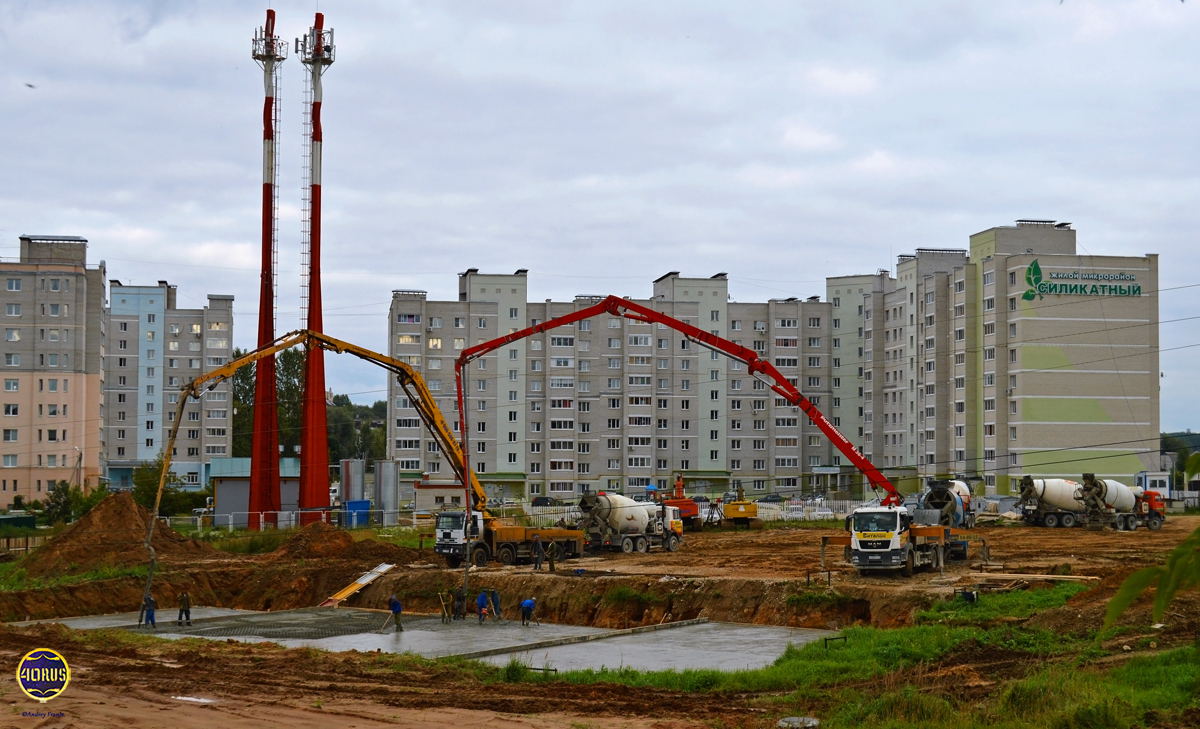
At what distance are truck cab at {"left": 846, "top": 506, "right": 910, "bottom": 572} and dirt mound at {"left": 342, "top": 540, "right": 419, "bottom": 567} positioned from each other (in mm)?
19706

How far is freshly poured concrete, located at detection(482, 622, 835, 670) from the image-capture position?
25.0m

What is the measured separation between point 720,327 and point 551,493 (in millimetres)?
23086

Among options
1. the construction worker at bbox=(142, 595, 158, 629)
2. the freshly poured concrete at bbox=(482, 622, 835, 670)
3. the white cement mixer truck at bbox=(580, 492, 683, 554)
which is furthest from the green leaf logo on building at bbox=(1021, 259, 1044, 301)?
the construction worker at bbox=(142, 595, 158, 629)

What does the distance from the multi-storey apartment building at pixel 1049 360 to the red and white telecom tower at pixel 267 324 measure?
51103mm

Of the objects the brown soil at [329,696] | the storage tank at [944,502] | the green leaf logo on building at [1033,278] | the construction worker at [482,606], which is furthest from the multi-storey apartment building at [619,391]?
the brown soil at [329,696]

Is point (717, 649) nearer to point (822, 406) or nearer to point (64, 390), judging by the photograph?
point (64, 390)

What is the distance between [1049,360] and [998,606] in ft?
213

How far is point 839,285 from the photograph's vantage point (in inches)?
4427

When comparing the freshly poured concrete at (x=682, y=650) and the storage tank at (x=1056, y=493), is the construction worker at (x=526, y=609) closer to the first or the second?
the freshly poured concrete at (x=682, y=650)

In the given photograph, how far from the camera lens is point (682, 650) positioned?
89.9 ft

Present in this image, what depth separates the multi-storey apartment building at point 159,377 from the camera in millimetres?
119062

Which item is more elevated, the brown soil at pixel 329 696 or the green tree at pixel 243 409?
the green tree at pixel 243 409

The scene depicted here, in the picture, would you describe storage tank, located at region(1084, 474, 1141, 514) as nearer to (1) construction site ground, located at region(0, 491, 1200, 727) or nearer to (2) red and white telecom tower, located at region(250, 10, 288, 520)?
(1) construction site ground, located at region(0, 491, 1200, 727)

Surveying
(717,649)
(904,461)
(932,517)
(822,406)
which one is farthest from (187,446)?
(717,649)
